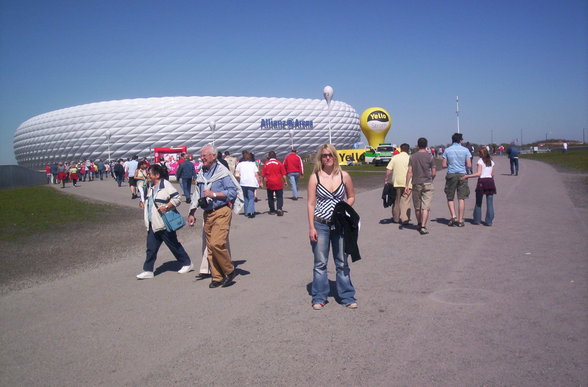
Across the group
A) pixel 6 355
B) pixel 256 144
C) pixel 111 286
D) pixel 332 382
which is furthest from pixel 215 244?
pixel 256 144

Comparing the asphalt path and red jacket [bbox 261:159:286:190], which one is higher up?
red jacket [bbox 261:159:286:190]

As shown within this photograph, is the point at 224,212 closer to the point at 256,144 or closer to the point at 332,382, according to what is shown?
the point at 332,382

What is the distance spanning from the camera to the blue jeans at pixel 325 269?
15.2ft

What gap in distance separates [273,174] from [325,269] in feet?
25.1

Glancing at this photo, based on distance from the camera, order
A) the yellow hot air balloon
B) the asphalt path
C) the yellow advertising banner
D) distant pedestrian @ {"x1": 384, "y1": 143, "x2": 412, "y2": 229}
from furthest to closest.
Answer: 1. the yellow hot air balloon
2. the yellow advertising banner
3. distant pedestrian @ {"x1": 384, "y1": 143, "x2": 412, "y2": 229}
4. the asphalt path

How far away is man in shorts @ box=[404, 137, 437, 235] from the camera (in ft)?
28.2

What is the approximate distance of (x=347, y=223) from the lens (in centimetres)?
459

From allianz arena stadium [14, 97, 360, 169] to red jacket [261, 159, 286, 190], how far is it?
59.5m

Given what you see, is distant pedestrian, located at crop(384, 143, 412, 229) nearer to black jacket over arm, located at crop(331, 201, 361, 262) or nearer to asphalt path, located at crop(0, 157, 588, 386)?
asphalt path, located at crop(0, 157, 588, 386)

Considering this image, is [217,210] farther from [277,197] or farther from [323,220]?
[277,197]

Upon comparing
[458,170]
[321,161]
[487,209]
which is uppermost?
[321,161]

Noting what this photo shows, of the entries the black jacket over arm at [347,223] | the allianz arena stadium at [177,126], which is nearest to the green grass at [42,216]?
the black jacket over arm at [347,223]

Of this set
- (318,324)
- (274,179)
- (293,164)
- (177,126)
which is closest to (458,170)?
(274,179)

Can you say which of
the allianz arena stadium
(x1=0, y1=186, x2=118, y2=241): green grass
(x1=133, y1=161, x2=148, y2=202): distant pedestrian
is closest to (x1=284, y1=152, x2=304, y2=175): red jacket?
(x1=133, y1=161, x2=148, y2=202): distant pedestrian
